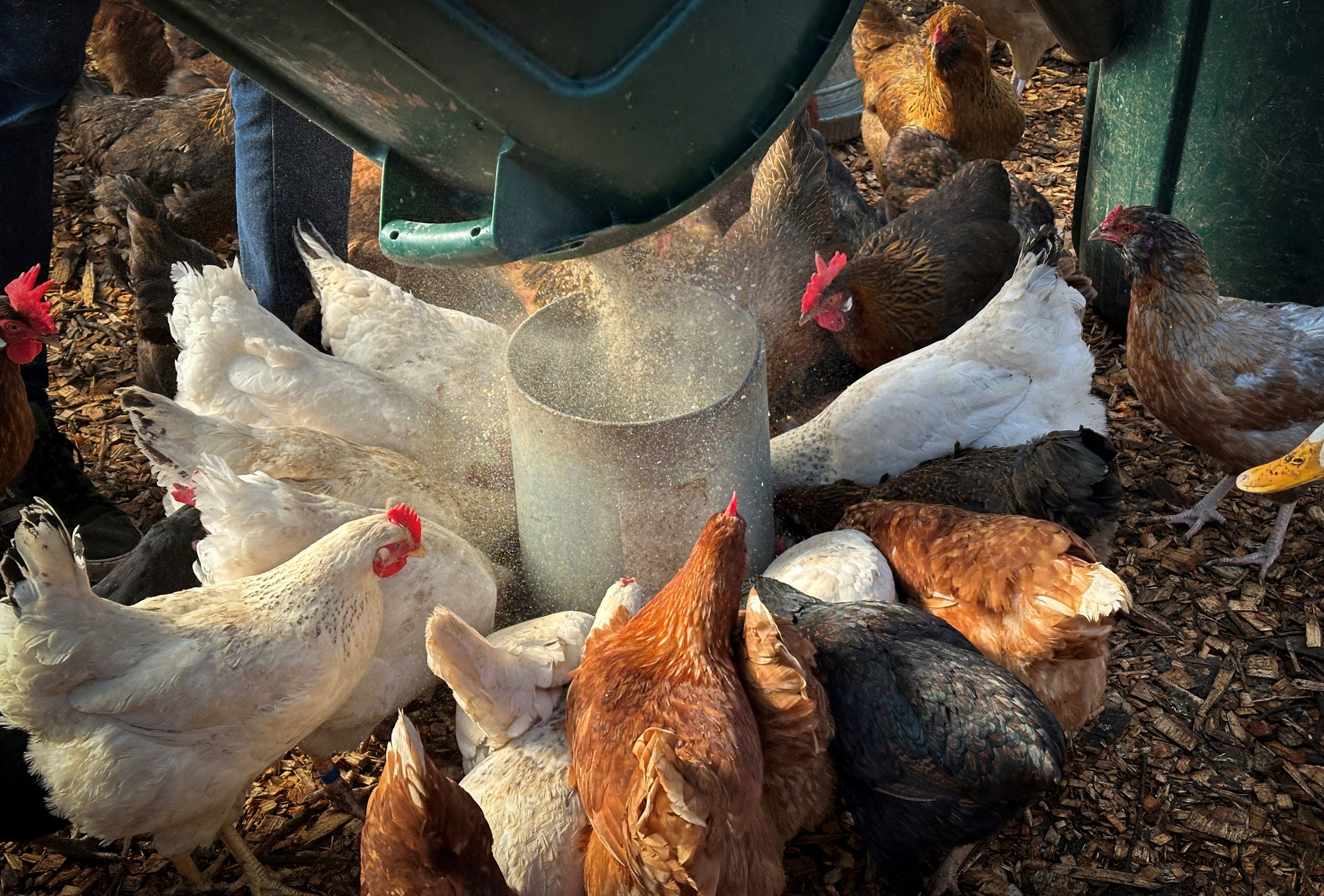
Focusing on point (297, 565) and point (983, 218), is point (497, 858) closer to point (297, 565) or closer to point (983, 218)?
point (297, 565)

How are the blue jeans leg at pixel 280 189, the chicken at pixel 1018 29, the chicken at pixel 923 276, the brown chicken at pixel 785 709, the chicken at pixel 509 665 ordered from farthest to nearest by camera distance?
the chicken at pixel 1018 29 < the chicken at pixel 923 276 < the blue jeans leg at pixel 280 189 < the chicken at pixel 509 665 < the brown chicken at pixel 785 709

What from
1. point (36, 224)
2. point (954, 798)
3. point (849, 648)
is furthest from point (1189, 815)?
point (36, 224)

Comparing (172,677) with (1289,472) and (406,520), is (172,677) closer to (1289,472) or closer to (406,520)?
(406,520)

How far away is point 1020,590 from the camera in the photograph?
8.02 feet

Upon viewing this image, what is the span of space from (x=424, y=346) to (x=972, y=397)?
180 cm

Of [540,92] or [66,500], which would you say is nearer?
[540,92]

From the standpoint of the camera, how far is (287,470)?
288cm

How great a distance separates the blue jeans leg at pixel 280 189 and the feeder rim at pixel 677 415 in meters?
1.35

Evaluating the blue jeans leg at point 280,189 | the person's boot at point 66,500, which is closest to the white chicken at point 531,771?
the person's boot at point 66,500

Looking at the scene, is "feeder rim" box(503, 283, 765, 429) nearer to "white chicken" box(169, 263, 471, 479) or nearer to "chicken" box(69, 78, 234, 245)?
"white chicken" box(169, 263, 471, 479)

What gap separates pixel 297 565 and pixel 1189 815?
236cm

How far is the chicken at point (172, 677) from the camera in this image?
215cm

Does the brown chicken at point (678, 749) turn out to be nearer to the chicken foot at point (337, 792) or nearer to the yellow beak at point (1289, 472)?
the chicken foot at point (337, 792)

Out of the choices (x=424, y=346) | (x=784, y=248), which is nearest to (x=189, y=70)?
(x=424, y=346)
